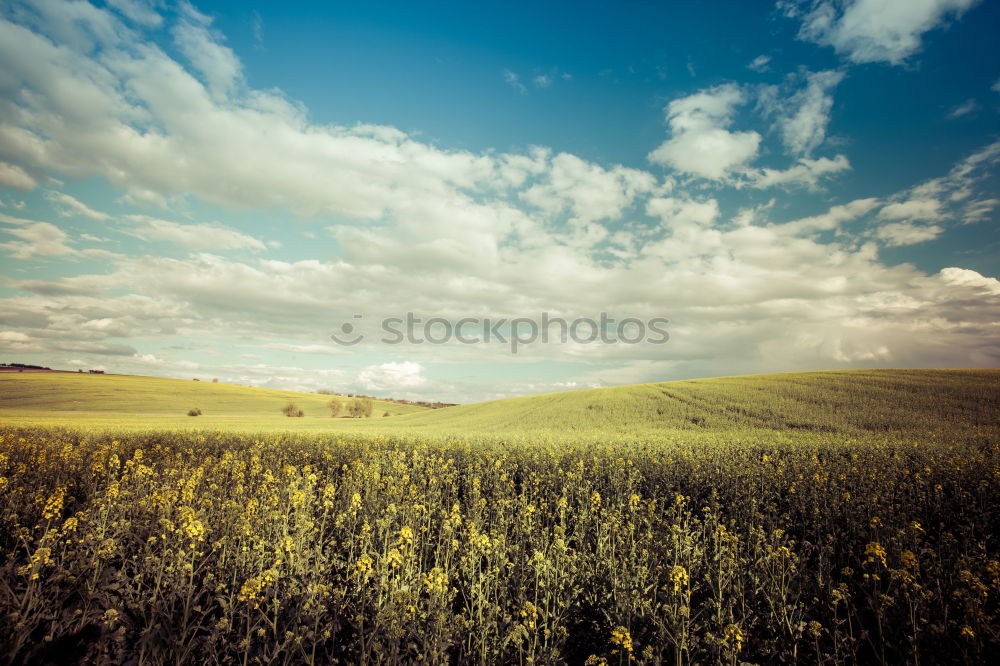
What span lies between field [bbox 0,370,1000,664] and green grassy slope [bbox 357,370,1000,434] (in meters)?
15.9

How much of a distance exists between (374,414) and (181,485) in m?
87.5

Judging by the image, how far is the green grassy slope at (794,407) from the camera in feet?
93.9

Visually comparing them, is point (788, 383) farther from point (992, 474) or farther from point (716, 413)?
point (992, 474)

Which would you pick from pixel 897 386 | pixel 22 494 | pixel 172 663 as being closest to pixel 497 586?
pixel 172 663

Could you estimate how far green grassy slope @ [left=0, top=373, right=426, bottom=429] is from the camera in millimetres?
56031

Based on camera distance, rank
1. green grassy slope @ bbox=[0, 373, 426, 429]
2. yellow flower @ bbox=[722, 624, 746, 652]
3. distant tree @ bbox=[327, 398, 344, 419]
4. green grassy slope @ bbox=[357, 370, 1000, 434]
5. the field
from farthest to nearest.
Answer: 1. distant tree @ bbox=[327, 398, 344, 419]
2. green grassy slope @ bbox=[0, 373, 426, 429]
3. green grassy slope @ bbox=[357, 370, 1000, 434]
4. the field
5. yellow flower @ bbox=[722, 624, 746, 652]

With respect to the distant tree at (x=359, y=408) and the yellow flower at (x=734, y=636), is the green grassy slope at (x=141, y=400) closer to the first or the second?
the distant tree at (x=359, y=408)

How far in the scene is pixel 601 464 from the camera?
12.0 meters

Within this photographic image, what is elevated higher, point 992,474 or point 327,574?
point 992,474

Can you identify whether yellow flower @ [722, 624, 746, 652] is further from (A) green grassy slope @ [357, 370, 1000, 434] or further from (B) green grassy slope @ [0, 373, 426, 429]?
(B) green grassy slope @ [0, 373, 426, 429]

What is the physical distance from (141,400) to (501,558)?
87.1 meters

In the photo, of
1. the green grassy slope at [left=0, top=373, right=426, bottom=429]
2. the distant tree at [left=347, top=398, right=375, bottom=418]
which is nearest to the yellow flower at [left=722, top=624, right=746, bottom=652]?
the green grassy slope at [left=0, top=373, right=426, bottom=429]

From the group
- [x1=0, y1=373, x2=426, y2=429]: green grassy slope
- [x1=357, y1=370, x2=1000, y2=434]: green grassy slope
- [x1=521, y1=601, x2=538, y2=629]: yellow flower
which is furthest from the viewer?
[x1=0, y1=373, x2=426, y2=429]: green grassy slope

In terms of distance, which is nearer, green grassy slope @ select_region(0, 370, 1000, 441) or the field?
the field
